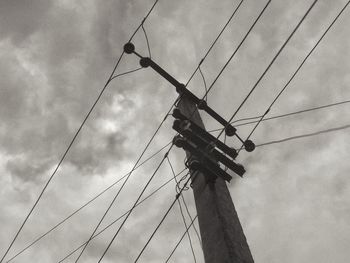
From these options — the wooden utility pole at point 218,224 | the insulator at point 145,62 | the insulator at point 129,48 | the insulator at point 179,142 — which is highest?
the insulator at point 129,48

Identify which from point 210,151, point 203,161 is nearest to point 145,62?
point 210,151

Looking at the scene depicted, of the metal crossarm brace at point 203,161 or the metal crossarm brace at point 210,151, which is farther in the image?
the metal crossarm brace at point 210,151

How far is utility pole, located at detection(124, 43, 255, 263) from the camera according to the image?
168 inches

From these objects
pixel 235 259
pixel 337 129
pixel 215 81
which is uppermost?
pixel 215 81

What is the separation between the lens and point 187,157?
19.1 feet

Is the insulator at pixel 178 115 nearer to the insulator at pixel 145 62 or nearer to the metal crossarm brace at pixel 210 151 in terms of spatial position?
the metal crossarm brace at pixel 210 151

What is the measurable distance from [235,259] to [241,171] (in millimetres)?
1901

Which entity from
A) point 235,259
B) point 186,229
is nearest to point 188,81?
point 186,229

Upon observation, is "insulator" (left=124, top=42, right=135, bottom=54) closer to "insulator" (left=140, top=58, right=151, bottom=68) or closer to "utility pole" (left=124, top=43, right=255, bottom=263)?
"utility pole" (left=124, top=43, right=255, bottom=263)

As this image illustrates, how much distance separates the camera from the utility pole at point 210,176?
428 cm

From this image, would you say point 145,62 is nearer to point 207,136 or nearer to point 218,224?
point 207,136

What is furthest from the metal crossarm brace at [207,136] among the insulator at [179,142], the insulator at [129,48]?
the insulator at [129,48]

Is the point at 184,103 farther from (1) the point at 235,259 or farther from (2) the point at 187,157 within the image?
(1) the point at 235,259

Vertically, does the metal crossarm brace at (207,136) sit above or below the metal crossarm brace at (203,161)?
above
